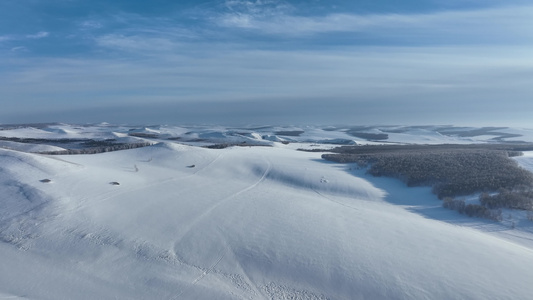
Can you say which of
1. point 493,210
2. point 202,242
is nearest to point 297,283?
point 202,242

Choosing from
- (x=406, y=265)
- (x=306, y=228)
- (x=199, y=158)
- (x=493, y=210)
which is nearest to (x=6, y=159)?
(x=199, y=158)

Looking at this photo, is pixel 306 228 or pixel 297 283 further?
pixel 306 228

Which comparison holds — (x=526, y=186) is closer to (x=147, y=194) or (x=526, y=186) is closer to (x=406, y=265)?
(x=406, y=265)

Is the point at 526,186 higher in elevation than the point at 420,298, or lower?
higher

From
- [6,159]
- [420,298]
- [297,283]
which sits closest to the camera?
[420,298]

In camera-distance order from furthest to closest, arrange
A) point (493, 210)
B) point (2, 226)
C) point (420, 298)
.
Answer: point (493, 210), point (2, 226), point (420, 298)

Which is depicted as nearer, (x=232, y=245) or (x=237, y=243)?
(x=232, y=245)
